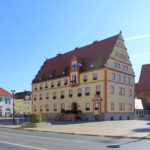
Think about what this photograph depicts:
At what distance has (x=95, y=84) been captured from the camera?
43.8 meters

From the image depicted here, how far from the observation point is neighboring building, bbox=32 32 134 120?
42.6 m

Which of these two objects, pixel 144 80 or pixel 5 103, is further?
pixel 5 103

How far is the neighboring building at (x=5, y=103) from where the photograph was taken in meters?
Answer: 75.0

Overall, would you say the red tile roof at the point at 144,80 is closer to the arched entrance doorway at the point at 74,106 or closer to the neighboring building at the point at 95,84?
the neighboring building at the point at 95,84

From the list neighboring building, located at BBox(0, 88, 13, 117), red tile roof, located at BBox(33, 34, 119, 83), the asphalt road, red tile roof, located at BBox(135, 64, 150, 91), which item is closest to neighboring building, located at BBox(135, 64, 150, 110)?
red tile roof, located at BBox(135, 64, 150, 91)

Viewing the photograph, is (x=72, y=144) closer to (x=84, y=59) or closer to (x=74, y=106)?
(x=74, y=106)

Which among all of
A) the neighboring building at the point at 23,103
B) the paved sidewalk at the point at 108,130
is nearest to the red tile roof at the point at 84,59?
the paved sidewalk at the point at 108,130

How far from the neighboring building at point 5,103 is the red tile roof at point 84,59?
18.7 meters

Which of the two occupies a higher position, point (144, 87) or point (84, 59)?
point (84, 59)

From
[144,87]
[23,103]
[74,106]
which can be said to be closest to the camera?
[74,106]

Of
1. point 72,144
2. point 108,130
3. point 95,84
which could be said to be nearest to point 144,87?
point 95,84

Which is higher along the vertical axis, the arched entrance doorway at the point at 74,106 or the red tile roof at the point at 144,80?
the red tile roof at the point at 144,80

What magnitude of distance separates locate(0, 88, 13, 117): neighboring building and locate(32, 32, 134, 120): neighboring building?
25222 millimetres

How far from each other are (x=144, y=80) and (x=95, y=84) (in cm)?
3145
